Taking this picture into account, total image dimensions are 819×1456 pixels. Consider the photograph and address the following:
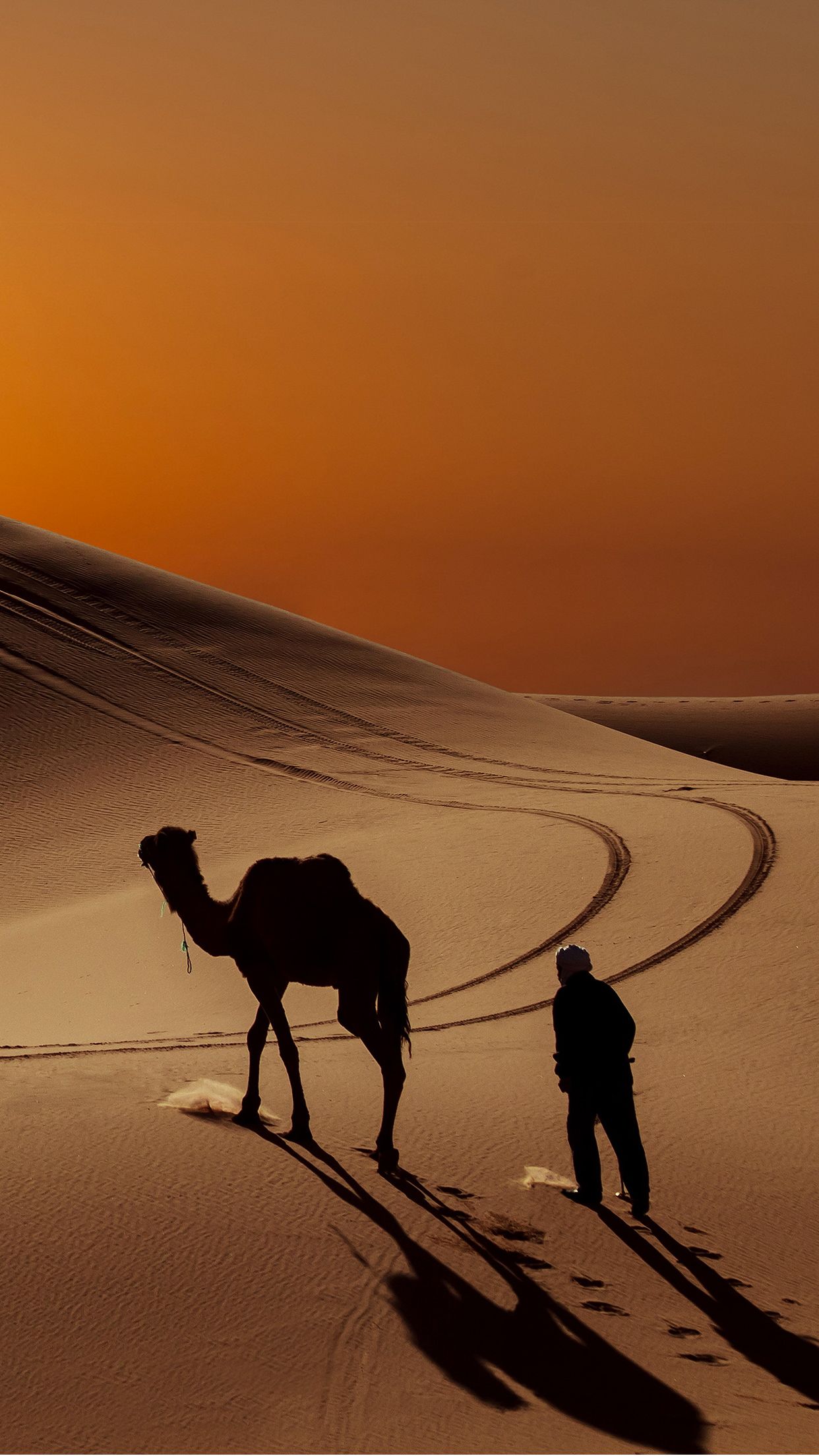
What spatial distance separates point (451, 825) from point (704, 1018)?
8.66 m

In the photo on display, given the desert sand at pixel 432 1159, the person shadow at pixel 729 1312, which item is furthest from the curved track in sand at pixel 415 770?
the person shadow at pixel 729 1312

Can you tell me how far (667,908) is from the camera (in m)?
15.8

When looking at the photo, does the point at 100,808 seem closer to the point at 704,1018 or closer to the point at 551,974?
the point at 551,974

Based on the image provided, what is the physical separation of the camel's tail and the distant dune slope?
38.1 m

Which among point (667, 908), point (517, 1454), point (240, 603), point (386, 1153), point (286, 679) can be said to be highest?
point (240, 603)

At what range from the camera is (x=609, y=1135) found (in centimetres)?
771

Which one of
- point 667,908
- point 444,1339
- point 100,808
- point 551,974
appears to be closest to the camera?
point 444,1339

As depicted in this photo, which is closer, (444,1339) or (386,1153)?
(444,1339)

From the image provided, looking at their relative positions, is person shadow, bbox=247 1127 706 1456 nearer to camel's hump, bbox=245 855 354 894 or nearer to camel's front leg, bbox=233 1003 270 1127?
camel's front leg, bbox=233 1003 270 1127

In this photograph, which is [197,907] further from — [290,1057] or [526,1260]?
[526,1260]

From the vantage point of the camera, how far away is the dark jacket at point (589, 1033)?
25.1 ft

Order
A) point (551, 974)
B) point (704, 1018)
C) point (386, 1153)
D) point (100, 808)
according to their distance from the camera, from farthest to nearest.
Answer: point (100, 808)
point (551, 974)
point (704, 1018)
point (386, 1153)

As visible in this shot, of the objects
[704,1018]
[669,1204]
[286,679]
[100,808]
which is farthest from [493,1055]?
[286,679]

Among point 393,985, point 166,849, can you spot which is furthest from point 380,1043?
point 166,849
